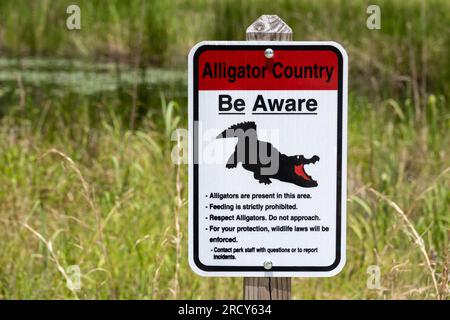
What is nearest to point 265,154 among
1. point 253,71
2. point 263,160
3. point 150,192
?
point 263,160

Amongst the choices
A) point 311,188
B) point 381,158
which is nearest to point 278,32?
point 311,188

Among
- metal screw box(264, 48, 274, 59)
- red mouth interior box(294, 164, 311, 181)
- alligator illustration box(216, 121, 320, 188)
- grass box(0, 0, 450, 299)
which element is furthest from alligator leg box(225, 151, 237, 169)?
grass box(0, 0, 450, 299)

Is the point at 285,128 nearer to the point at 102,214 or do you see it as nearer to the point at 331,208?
the point at 331,208

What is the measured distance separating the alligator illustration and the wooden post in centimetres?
20

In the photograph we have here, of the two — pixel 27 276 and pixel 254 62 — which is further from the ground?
pixel 254 62

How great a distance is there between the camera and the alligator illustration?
189cm

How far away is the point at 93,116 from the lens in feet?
16.7

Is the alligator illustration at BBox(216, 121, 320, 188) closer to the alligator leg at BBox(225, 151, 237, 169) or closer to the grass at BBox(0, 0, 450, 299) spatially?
the alligator leg at BBox(225, 151, 237, 169)

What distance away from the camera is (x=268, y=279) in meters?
1.95

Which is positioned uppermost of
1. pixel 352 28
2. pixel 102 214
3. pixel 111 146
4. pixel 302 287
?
pixel 352 28

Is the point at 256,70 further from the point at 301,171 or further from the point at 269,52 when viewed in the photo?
the point at 301,171

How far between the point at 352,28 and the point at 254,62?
5.88 m

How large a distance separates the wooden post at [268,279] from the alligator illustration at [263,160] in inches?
7.7

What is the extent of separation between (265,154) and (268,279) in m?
0.27
